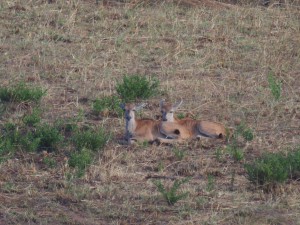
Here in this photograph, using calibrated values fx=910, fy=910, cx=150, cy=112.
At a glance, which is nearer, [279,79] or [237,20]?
[279,79]

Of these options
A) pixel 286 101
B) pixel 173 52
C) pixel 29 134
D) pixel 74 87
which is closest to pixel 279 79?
pixel 286 101

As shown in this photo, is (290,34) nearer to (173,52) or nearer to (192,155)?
(173,52)

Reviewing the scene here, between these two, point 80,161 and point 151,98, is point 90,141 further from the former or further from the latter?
point 151,98

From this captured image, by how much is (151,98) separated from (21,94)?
1863mm

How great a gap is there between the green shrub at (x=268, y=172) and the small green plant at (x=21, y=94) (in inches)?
149

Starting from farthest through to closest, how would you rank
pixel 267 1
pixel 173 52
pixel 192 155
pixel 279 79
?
pixel 267 1 < pixel 173 52 < pixel 279 79 < pixel 192 155

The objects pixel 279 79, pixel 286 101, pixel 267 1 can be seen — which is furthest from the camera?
pixel 267 1

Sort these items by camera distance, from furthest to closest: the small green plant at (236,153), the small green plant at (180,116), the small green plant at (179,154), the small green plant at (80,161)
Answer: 1. the small green plant at (180,116)
2. the small green plant at (179,154)
3. the small green plant at (236,153)
4. the small green plant at (80,161)

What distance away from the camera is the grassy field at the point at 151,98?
9.01 metres

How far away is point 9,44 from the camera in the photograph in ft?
49.2

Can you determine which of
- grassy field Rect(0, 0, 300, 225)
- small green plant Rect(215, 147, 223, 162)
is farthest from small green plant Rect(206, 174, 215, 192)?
small green plant Rect(215, 147, 223, 162)

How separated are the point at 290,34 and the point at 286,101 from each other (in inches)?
128

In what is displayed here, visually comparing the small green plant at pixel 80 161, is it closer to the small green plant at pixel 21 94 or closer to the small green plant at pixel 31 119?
the small green plant at pixel 31 119

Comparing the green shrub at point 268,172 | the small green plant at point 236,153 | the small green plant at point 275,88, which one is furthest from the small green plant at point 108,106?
the green shrub at point 268,172
